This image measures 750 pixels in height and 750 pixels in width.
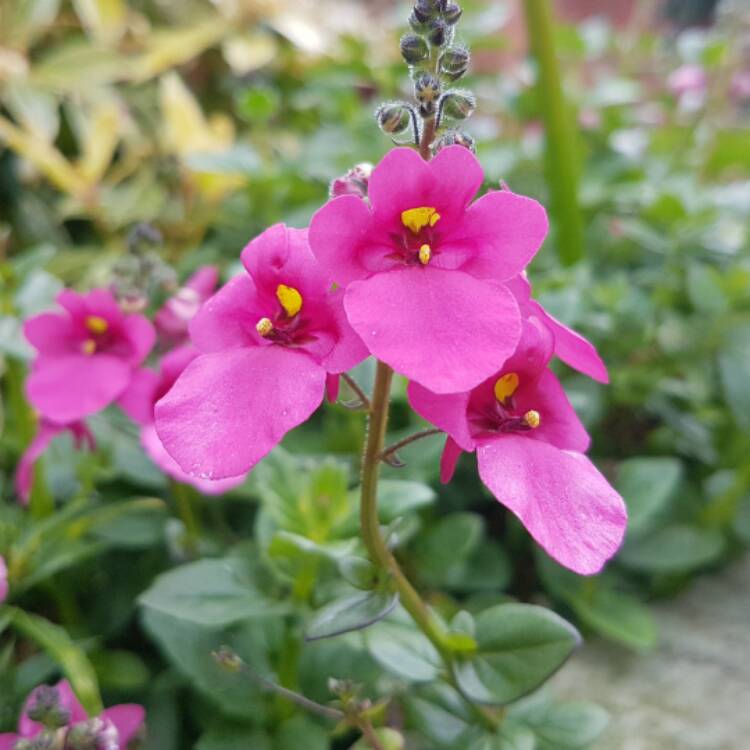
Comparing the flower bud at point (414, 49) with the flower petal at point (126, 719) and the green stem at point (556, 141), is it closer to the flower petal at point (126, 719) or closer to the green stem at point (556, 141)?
the flower petal at point (126, 719)

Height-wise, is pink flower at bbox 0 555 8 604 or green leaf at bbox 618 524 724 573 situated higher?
pink flower at bbox 0 555 8 604

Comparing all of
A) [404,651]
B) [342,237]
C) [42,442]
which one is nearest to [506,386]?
[342,237]

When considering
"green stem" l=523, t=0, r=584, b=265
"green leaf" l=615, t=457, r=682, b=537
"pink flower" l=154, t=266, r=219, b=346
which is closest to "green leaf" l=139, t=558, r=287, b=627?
"pink flower" l=154, t=266, r=219, b=346

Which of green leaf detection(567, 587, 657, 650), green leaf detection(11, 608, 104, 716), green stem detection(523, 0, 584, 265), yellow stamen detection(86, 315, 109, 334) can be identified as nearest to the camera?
green leaf detection(11, 608, 104, 716)

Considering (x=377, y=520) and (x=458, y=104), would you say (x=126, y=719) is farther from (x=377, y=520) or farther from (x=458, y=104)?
(x=458, y=104)

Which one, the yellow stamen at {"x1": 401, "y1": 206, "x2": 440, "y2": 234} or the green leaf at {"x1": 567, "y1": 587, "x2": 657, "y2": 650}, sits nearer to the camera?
the yellow stamen at {"x1": 401, "y1": 206, "x2": 440, "y2": 234}

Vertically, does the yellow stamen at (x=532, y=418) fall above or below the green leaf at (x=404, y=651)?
above

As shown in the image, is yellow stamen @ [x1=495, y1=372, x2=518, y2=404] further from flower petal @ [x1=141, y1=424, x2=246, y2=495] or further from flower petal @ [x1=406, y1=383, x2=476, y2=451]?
flower petal @ [x1=141, y1=424, x2=246, y2=495]

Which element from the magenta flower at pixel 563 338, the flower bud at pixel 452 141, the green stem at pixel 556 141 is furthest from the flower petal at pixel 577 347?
the green stem at pixel 556 141
